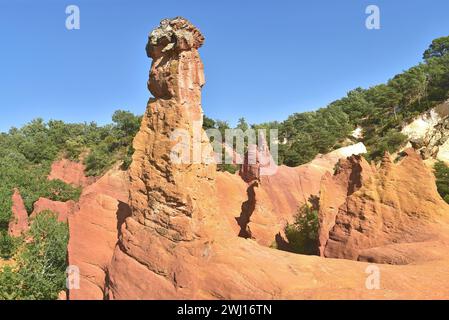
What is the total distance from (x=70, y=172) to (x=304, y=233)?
4629 cm

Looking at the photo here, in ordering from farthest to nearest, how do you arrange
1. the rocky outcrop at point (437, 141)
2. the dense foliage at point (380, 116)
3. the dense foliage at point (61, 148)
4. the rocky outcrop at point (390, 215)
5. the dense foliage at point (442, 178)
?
the dense foliage at point (380, 116), the dense foliage at point (61, 148), the rocky outcrop at point (437, 141), the dense foliage at point (442, 178), the rocky outcrop at point (390, 215)

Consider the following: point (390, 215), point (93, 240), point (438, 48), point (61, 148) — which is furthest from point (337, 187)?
point (438, 48)

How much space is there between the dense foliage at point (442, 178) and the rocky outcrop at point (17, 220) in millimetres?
33916

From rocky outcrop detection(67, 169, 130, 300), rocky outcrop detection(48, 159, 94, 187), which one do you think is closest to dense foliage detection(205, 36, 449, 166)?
rocky outcrop detection(48, 159, 94, 187)

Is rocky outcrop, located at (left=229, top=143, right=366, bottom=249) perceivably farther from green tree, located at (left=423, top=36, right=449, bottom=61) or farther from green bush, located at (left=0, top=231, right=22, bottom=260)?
green tree, located at (left=423, top=36, right=449, bottom=61)

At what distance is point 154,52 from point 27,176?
3778cm

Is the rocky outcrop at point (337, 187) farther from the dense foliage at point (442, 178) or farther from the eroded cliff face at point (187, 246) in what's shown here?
the dense foliage at point (442, 178)

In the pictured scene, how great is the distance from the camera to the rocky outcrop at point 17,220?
28984 mm

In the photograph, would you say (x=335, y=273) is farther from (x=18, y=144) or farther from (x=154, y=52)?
(x=18, y=144)

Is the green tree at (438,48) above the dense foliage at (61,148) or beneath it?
above

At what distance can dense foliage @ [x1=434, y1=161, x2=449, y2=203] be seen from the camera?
100ft

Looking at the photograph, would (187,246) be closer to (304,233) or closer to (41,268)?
(41,268)

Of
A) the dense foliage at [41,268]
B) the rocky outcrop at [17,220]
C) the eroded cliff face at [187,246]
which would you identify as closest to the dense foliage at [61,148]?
the rocky outcrop at [17,220]

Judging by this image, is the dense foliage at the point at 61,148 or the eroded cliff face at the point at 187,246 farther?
the dense foliage at the point at 61,148
